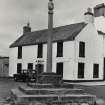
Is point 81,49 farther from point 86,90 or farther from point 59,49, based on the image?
point 86,90

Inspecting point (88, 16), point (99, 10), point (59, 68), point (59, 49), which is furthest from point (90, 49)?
point (99, 10)

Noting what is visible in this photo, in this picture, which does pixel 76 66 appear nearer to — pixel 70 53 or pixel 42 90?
pixel 70 53

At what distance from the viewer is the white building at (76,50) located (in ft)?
98.0

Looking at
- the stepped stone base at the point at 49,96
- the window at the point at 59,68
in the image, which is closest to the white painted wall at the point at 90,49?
the window at the point at 59,68

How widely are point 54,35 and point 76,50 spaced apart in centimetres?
498

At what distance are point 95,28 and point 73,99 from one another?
2290 cm

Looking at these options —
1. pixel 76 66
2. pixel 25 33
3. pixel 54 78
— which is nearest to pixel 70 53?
pixel 76 66

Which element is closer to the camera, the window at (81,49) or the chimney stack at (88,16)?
the window at (81,49)

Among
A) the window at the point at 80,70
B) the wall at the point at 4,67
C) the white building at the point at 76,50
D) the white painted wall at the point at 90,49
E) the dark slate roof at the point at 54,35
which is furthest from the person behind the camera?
the wall at the point at 4,67

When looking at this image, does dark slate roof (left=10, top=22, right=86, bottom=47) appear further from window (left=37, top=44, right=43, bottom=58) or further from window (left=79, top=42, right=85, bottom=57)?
window (left=79, top=42, right=85, bottom=57)

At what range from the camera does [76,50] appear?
29.9m

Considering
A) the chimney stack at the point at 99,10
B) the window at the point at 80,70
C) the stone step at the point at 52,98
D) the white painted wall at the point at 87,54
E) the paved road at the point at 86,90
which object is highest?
the chimney stack at the point at 99,10

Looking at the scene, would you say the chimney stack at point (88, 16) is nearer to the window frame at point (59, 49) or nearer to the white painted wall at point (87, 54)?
the white painted wall at point (87, 54)

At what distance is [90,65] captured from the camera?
31625mm
